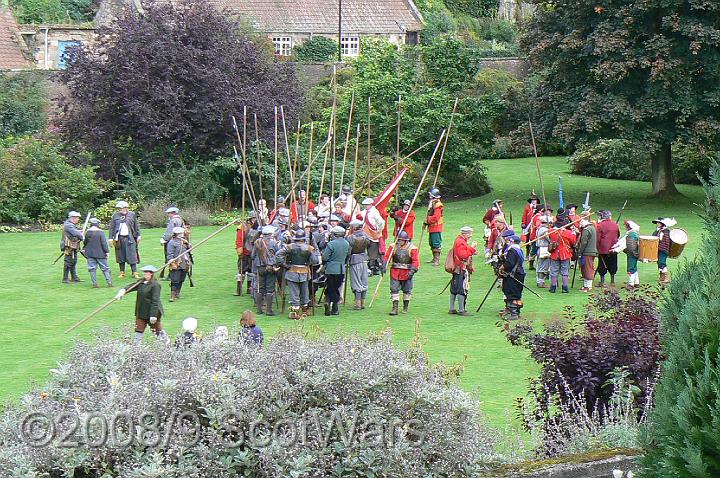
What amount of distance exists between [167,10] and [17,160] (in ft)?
20.7

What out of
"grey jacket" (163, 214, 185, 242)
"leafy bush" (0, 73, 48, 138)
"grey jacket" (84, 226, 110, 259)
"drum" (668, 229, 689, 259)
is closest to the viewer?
"drum" (668, 229, 689, 259)

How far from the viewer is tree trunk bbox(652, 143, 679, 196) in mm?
33062

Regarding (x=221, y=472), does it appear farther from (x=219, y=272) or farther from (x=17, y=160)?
(x=17, y=160)

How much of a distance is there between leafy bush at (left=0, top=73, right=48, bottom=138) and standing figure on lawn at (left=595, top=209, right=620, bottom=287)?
23769 mm

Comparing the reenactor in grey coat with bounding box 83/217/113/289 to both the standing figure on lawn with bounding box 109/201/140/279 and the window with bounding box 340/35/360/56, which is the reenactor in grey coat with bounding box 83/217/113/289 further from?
the window with bounding box 340/35/360/56

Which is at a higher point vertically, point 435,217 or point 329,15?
point 329,15

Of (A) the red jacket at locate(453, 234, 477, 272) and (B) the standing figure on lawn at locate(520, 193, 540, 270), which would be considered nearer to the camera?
(A) the red jacket at locate(453, 234, 477, 272)

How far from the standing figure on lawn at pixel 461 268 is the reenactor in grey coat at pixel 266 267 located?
313cm

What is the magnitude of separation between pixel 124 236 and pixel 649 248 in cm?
1064

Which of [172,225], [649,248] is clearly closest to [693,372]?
[649,248]

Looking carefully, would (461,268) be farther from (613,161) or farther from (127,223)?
(613,161)

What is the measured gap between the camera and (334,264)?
1862cm

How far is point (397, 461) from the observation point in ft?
25.5

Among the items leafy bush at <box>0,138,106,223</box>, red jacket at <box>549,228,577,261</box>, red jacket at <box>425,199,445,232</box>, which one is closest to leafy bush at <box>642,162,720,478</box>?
red jacket at <box>549,228,577,261</box>
